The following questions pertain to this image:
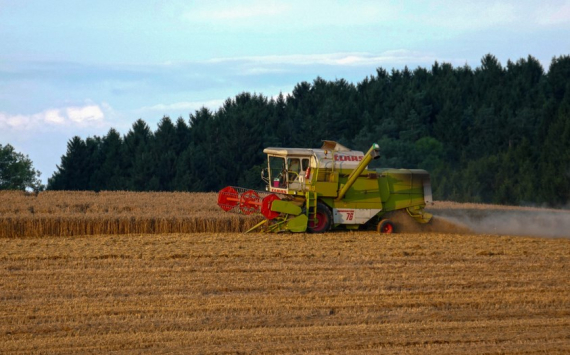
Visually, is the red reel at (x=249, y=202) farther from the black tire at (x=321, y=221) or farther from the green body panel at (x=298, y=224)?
the black tire at (x=321, y=221)

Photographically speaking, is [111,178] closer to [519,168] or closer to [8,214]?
[519,168]

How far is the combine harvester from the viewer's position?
68.9 ft

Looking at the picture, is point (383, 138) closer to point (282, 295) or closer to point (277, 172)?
point (277, 172)

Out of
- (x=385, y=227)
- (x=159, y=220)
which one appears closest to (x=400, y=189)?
(x=385, y=227)

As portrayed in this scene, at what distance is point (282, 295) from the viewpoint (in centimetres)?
1248

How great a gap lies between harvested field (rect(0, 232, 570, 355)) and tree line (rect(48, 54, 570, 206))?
1374 inches

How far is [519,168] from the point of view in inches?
2114

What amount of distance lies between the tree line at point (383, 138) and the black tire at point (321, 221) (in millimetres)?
30294

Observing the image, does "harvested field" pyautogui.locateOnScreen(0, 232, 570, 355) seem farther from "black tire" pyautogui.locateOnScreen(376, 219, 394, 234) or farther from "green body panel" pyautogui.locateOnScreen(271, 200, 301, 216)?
"black tire" pyautogui.locateOnScreen(376, 219, 394, 234)

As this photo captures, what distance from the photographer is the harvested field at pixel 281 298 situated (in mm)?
10016

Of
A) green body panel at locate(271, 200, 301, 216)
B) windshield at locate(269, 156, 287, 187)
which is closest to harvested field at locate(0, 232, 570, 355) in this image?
green body panel at locate(271, 200, 301, 216)

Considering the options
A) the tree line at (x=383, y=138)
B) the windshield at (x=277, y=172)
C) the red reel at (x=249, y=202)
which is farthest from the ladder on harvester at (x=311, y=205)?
the tree line at (x=383, y=138)

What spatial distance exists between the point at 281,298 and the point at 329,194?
9151 mm

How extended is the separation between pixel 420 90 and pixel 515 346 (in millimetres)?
67246
